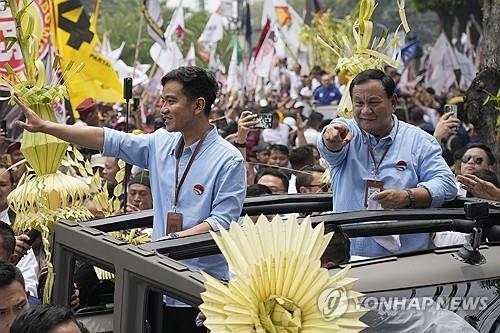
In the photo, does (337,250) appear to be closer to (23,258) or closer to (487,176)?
(23,258)

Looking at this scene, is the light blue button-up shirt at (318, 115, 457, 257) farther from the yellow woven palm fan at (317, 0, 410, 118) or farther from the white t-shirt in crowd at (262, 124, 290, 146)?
the white t-shirt in crowd at (262, 124, 290, 146)

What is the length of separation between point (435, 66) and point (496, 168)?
14895mm

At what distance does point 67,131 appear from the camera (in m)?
5.21

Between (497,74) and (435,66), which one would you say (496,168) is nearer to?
(497,74)

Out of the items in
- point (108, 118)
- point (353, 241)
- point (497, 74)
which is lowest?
point (108, 118)

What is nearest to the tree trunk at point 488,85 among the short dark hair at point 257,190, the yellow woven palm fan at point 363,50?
the yellow woven palm fan at point 363,50

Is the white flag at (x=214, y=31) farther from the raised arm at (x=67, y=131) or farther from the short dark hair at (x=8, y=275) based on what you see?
the short dark hair at (x=8, y=275)

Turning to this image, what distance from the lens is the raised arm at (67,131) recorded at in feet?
17.0

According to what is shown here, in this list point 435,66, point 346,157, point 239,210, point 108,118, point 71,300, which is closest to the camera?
point 71,300

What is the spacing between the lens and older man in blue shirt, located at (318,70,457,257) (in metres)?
5.61

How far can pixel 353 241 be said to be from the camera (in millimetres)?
5211

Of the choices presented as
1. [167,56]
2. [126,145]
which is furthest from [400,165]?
[167,56]

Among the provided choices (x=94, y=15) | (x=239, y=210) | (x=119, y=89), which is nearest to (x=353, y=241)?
(x=239, y=210)

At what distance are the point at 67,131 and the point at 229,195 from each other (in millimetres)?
844
